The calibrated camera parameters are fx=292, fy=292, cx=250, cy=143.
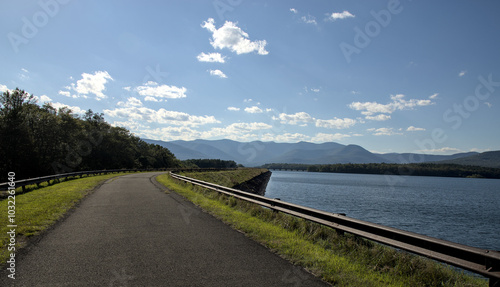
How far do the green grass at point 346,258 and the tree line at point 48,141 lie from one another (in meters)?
48.5

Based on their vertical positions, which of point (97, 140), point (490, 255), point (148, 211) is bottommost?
point (148, 211)

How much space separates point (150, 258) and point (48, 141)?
5773 cm

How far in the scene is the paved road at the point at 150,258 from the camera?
14.7ft

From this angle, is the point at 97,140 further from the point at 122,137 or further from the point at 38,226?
the point at 38,226

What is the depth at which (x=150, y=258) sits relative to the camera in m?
5.54

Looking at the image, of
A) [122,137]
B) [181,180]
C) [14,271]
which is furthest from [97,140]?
[14,271]

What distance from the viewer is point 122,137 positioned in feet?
280

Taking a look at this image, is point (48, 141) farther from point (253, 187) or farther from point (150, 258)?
point (150, 258)

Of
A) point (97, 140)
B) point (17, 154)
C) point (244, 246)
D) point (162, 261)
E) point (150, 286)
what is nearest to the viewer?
point (150, 286)

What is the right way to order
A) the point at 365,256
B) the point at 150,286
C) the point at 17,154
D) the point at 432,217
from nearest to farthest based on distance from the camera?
the point at 150,286 → the point at 365,256 → the point at 432,217 → the point at 17,154

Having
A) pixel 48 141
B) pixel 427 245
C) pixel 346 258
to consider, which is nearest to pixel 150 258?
pixel 346 258

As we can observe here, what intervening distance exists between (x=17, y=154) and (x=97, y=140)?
29.4m

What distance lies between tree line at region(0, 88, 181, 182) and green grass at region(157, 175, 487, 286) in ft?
159

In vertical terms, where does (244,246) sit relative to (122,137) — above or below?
below
